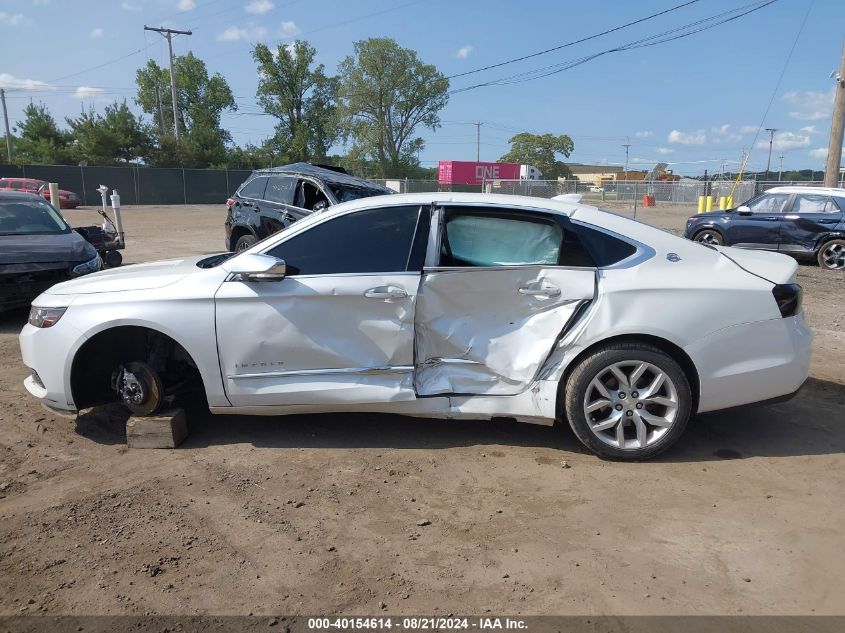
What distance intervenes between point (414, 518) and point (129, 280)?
2540 mm

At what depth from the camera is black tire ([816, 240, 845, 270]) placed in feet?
42.2

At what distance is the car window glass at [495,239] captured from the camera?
4062 mm

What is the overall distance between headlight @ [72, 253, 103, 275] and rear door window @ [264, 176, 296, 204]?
3.04 m

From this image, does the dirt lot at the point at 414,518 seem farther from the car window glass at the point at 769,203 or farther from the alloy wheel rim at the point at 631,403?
the car window glass at the point at 769,203

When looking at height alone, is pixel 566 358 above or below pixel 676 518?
above

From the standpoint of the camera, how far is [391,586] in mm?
2725

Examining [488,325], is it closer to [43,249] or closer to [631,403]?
[631,403]

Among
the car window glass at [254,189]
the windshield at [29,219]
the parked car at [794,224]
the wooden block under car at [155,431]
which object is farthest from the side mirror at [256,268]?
the parked car at [794,224]

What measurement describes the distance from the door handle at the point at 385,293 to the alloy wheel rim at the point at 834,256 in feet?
41.2

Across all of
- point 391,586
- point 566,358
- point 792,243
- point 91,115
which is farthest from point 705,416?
point 91,115

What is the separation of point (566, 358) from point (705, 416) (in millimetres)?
1521

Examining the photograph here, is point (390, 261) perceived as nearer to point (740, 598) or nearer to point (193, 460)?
point (193, 460)

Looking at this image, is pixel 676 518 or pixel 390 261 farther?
pixel 390 261

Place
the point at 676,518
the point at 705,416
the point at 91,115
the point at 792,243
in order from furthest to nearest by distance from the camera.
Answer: the point at 91,115 → the point at 792,243 → the point at 705,416 → the point at 676,518
